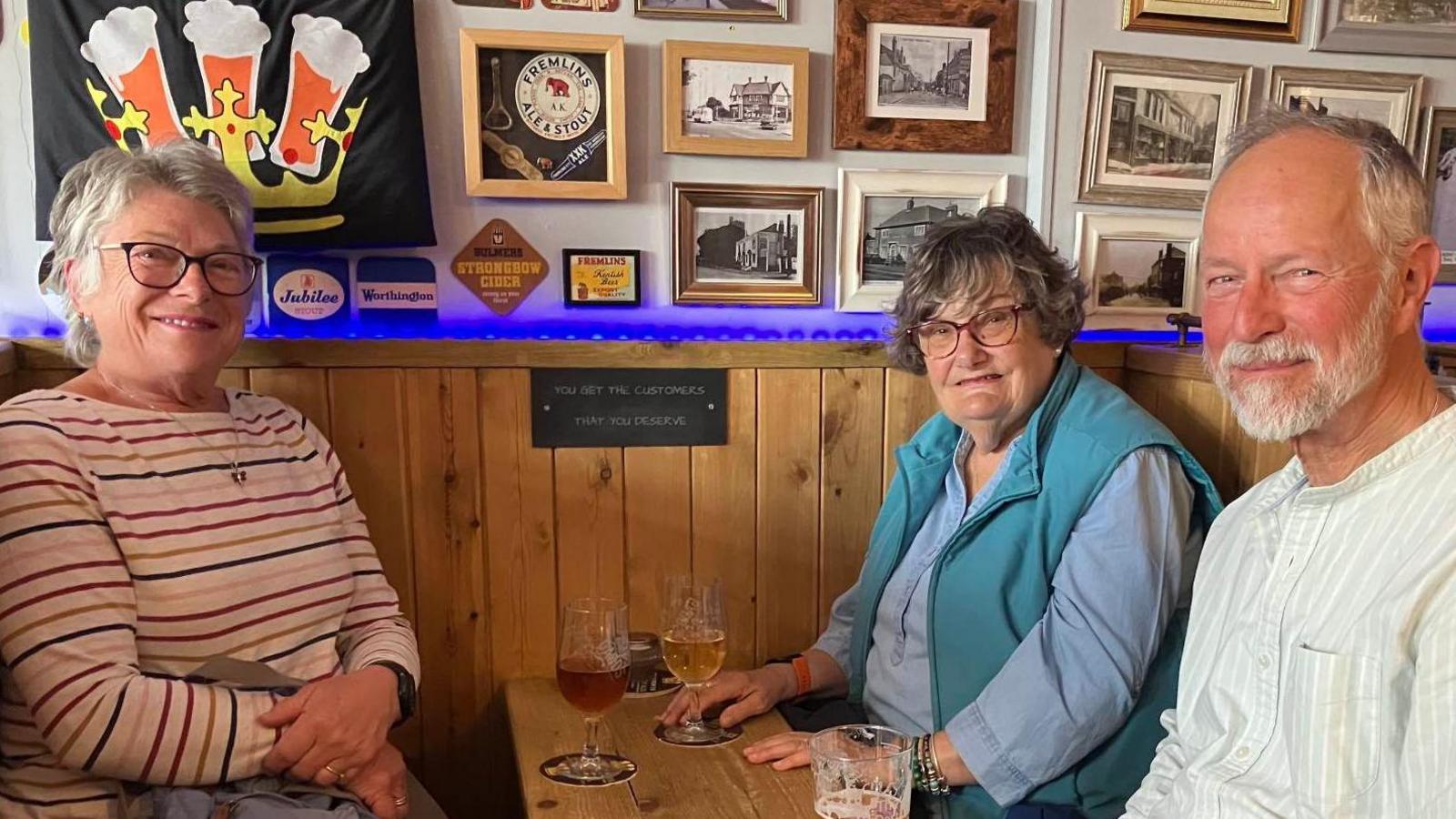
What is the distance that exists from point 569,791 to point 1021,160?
1.51 metres

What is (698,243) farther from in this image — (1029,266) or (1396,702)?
(1396,702)

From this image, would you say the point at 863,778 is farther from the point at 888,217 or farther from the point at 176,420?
the point at 888,217

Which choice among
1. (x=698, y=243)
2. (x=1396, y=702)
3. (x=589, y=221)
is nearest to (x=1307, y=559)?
(x=1396, y=702)

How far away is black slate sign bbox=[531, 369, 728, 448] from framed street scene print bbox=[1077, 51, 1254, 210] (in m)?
0.89

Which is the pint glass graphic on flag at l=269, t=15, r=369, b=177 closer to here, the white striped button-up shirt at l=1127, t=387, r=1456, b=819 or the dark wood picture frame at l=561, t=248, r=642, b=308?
the dark wood picture frame at l=561, t=248, r=642, b=308

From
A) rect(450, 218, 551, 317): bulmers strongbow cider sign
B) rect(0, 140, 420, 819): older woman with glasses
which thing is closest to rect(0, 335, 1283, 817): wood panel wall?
rect(450, 218, 551, 317): bulmers strongbow cider sign

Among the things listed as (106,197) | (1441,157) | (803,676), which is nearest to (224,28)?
(106,197)

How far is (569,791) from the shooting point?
49.6 inches

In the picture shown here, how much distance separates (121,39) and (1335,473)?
1.92 m

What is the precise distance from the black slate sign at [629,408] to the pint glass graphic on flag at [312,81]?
0.56 meters

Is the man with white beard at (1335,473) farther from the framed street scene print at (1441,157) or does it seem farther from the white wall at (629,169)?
the framed street scene print at (1441,157)

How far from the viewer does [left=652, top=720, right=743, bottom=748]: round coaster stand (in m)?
1.44

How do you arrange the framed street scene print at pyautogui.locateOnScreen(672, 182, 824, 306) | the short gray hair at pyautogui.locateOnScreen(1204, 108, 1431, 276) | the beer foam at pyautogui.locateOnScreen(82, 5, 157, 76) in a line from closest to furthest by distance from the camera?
1. the short gray hair at pyautogui.locateOnScreen(1204, 108, 1431, 276)
2. the beer foam at pyautogui.locateOnScreen(82, 5, 157, 76)
3. the framed street scene print at pyautogui.locateOnScreen(672, 182, 824, 306)

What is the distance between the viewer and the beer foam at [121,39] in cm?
167
